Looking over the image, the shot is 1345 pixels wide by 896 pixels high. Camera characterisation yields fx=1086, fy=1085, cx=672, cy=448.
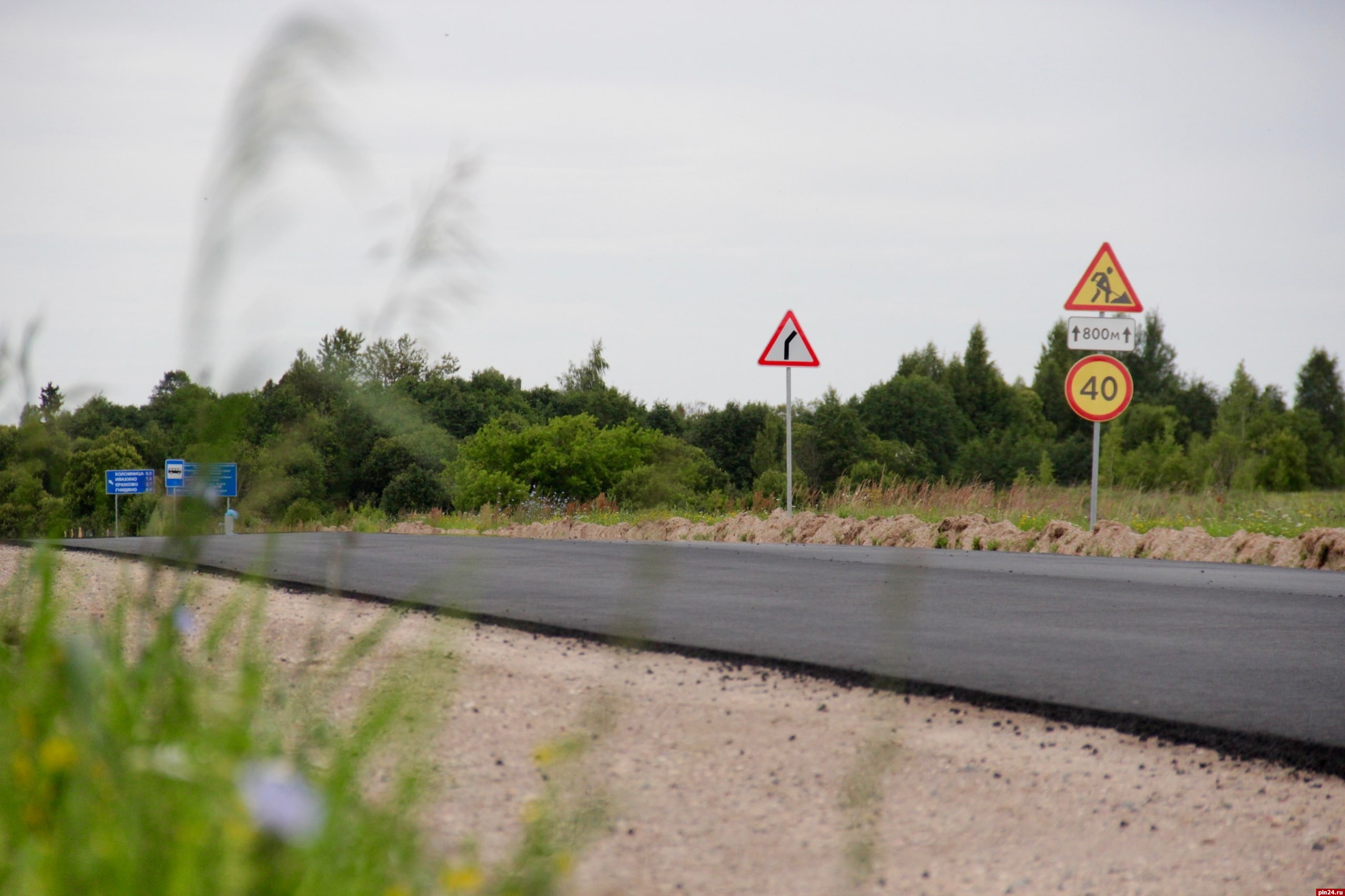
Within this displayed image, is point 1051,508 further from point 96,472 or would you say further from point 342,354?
point 342,354

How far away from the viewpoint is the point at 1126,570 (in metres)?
8.57

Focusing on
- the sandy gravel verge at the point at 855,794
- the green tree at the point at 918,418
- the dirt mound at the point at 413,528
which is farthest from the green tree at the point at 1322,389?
the sandy gravel verge at the point at 855,794

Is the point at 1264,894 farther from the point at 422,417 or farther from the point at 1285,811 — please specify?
the point at 422,417

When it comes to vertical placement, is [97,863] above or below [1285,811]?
above

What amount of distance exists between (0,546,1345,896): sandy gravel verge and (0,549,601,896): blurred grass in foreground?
0.25m

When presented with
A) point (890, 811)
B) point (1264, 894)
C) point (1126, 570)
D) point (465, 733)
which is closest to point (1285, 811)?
point (1264, 894)

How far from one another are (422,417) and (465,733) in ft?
4.41

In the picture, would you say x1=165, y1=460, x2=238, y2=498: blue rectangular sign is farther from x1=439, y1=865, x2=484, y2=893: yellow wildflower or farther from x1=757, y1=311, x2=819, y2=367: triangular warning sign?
x1=757, y1=311, x2=819, y2=367: triangular warning sign

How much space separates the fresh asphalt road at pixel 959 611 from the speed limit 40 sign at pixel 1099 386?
3172 mm

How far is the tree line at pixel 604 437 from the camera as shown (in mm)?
1808

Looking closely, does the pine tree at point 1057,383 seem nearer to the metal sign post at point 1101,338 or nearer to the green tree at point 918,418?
the green tree at point 918,418

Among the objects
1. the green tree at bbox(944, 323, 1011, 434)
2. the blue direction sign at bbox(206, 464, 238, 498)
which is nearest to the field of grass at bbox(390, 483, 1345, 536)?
the blue direction sign at bbox(206, 464, 238, 498)

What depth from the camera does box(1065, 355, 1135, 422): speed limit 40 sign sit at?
12.5 metres

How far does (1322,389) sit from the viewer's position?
59375 millimetres
